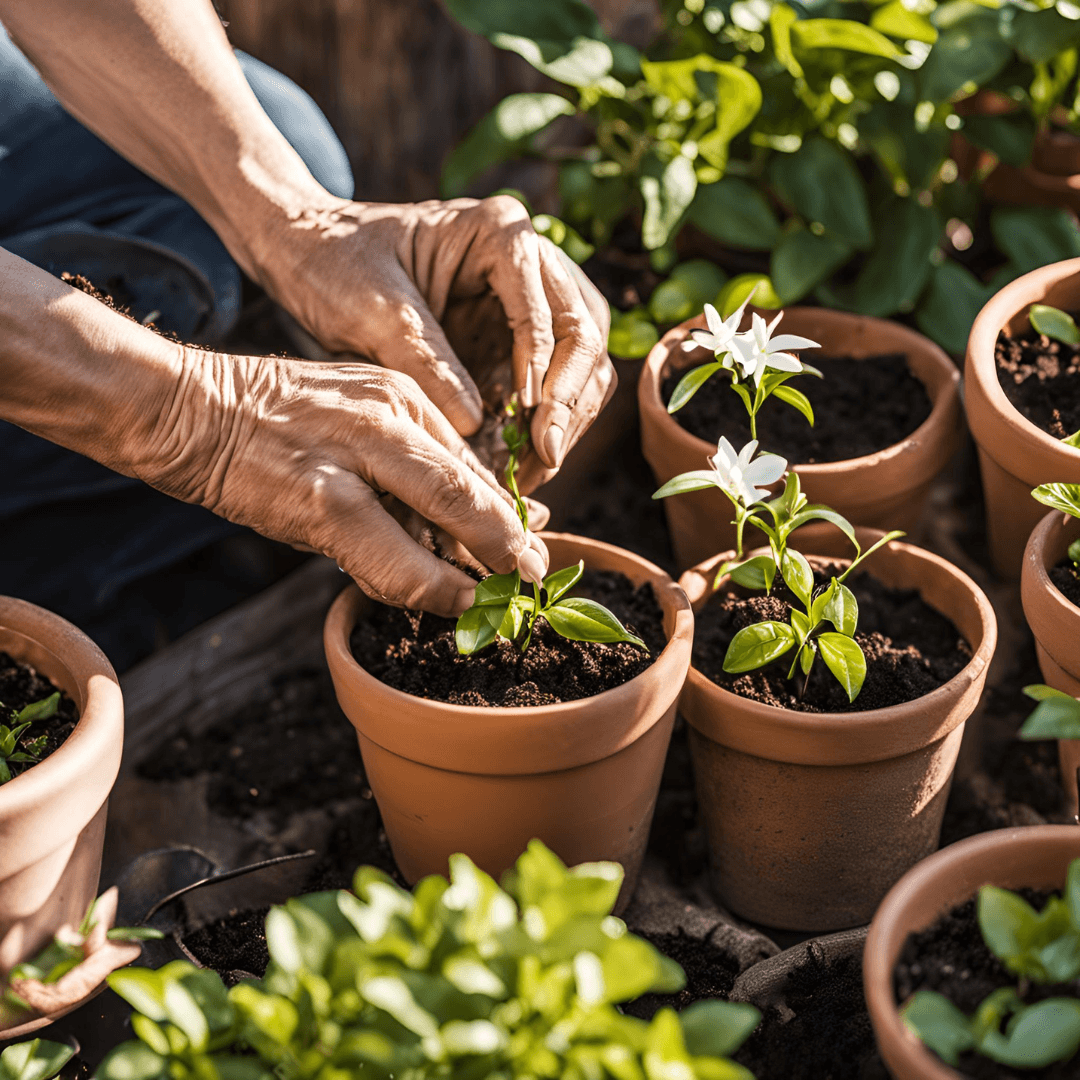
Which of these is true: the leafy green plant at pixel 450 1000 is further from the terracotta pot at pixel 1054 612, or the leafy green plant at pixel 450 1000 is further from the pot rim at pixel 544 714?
the terracotta pot at pixel 1054 612

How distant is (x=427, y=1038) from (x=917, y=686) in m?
0.65

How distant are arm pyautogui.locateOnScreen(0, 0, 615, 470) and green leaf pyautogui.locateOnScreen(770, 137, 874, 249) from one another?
1.53ft

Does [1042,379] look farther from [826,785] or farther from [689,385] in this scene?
[826,785]

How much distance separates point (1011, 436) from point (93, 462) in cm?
117

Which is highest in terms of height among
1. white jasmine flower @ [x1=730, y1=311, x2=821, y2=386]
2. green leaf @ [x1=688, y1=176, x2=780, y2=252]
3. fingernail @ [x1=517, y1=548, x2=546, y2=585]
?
white jasmine flower @ [x1=730, y1=311, x2=821, y2=386]

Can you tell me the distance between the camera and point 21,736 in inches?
41.8

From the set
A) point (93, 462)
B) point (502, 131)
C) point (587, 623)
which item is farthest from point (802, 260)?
point (93, 462)

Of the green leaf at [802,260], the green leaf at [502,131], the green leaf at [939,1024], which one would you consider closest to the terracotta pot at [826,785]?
the green leaf at [939,1024]

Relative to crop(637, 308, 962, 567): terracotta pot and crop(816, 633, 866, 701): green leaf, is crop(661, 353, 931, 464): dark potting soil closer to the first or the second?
crop(637, 308, 962, 567): terracotta pot

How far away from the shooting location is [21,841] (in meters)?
0.88

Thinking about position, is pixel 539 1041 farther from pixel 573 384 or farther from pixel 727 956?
pixel 573 384

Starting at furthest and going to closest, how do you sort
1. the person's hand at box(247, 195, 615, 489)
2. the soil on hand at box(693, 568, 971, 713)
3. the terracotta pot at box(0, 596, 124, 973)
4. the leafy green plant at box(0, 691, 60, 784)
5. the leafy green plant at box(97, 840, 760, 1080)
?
the person's hand at box(247, 195, 615, 489)
the soil on hand at box(693, 568, 971, 713)
the leafy green plant at box(0, 691, 60, 784)
the terracotta pot at box(0, 596, 124, 973)
the leafy green plant at box(97, 840, 760, 1080)

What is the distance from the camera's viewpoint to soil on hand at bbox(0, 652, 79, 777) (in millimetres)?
1029

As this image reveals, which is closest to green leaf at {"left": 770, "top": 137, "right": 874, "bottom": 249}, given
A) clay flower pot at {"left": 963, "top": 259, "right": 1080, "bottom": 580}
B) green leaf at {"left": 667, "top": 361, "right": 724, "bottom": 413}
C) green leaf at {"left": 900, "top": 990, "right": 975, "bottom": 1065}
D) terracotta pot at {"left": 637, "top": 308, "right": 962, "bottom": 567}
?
terracotta pot at {"left": 637, "top": 308, "right": 962, "bottom": 567}
